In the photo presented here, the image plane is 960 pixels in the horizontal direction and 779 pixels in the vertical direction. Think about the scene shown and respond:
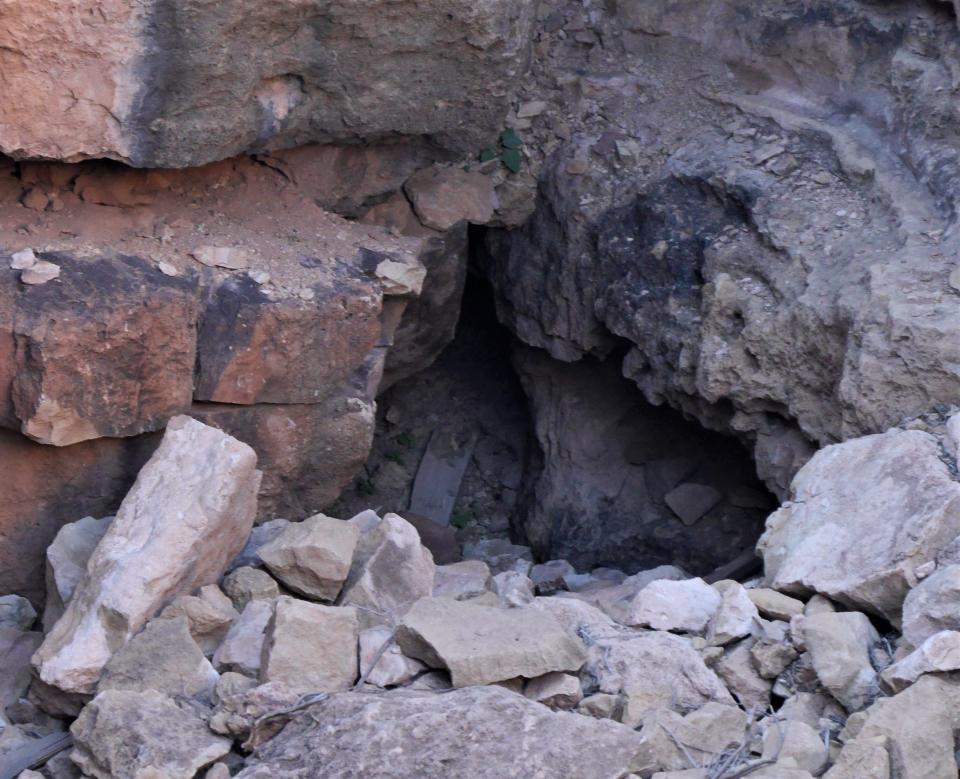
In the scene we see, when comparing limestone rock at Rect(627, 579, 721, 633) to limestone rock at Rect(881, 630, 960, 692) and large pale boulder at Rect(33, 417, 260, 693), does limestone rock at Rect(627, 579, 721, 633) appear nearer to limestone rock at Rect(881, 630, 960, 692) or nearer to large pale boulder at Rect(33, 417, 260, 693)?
limestone rock at Rect(881, 630, 960, 692)

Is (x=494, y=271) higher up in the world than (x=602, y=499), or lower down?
higher up

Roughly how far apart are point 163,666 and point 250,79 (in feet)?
5.55

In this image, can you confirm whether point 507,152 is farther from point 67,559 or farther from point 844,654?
point 844,654

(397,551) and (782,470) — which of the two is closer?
(397,551)

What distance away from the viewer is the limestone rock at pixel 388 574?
3.12 m

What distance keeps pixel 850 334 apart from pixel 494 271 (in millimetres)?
2051

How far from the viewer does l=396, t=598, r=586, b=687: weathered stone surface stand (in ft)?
8.70

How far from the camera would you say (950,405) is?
137 inches

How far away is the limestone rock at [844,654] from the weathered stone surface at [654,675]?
0.77ft

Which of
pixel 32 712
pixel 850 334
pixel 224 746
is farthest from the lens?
pixel 850 334

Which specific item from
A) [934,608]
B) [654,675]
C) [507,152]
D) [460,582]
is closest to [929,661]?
[934,608]

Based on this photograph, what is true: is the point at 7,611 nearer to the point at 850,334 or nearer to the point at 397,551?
the point at 397,551

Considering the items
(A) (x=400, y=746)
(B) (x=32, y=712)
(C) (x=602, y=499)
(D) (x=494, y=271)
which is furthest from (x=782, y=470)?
(B) (x=32, y=712)

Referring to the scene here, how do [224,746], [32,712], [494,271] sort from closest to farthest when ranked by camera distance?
1. [224,746]
2. [32,712]
3. [494,271]
